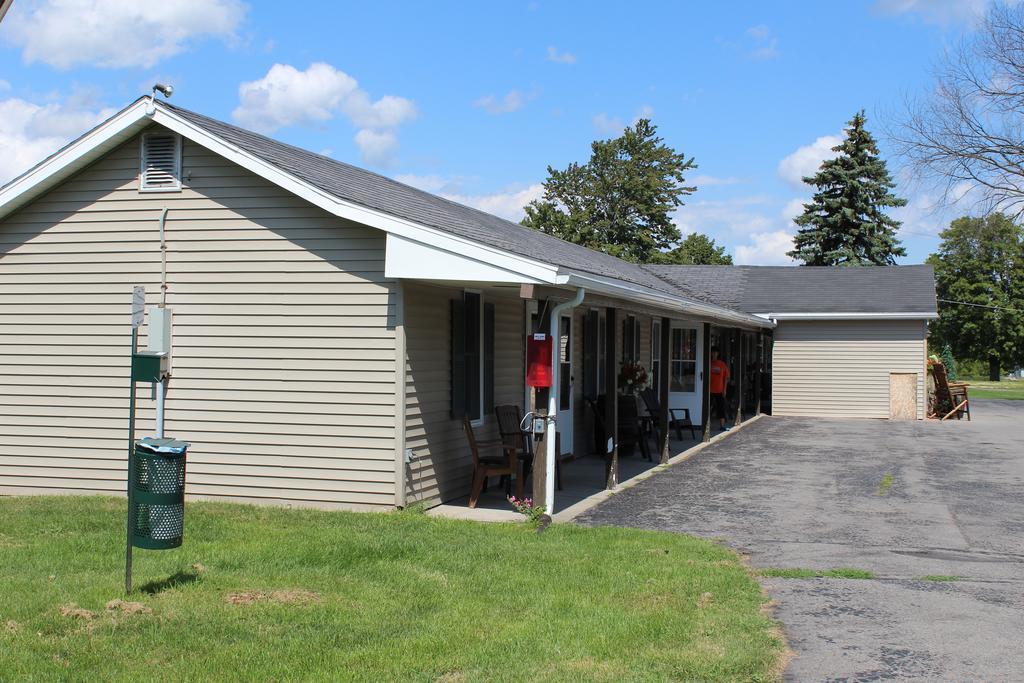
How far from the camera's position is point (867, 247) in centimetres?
4691

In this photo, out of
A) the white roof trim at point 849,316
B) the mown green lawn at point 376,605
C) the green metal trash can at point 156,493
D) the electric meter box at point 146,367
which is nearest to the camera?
the mown green lawn at point 376,605

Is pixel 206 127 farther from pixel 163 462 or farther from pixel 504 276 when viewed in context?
pixel 163 462

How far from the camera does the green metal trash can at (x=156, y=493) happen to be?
651 cm

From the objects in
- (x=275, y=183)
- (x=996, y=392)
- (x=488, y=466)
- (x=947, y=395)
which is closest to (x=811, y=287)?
(x=947, y=395)

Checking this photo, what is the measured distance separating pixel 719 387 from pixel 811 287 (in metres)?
7.74

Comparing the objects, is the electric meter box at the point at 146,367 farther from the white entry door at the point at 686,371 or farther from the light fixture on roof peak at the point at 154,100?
the white entry door at the point at 686,371

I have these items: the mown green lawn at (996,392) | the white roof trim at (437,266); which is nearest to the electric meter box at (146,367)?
the white roof trim at (437,266)

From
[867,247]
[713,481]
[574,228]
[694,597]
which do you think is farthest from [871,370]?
[574,228]

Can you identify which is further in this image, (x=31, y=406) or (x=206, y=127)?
(x=31, y=406)

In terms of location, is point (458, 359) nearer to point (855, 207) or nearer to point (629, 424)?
point (629, 424)

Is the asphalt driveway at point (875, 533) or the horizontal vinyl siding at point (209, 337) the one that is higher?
the horizontal vinyl siding at point (209, 337)

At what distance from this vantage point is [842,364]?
24.6m

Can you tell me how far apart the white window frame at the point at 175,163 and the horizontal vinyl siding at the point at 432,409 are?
283 centimetres

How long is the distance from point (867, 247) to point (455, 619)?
44.8 metres
